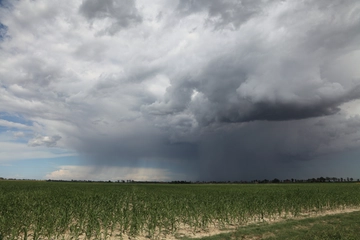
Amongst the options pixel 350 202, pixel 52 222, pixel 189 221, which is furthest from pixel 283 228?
pixel 350 202

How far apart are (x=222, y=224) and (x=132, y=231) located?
7428 millimetres

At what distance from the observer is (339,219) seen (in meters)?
20.2

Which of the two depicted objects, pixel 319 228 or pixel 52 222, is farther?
pixel 319 228

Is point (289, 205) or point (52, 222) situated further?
point (289, 205)

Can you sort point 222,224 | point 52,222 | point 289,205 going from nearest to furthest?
point 52,222 → point 222,224 → point 289,205

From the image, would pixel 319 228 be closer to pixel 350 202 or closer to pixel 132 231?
pixel 132 231

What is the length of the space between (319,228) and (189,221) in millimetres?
8944

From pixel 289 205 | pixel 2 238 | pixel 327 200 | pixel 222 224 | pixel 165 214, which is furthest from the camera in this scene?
pixel 327 200

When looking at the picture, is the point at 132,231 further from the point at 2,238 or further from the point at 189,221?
the point at 2,238

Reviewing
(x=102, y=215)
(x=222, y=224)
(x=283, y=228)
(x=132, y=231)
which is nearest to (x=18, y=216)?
(x=102, y=215)

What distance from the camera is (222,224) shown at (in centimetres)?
1916

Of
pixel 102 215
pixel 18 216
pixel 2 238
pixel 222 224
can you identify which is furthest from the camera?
pixel 222 224

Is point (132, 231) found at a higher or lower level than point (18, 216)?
lower

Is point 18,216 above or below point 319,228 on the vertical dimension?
above
